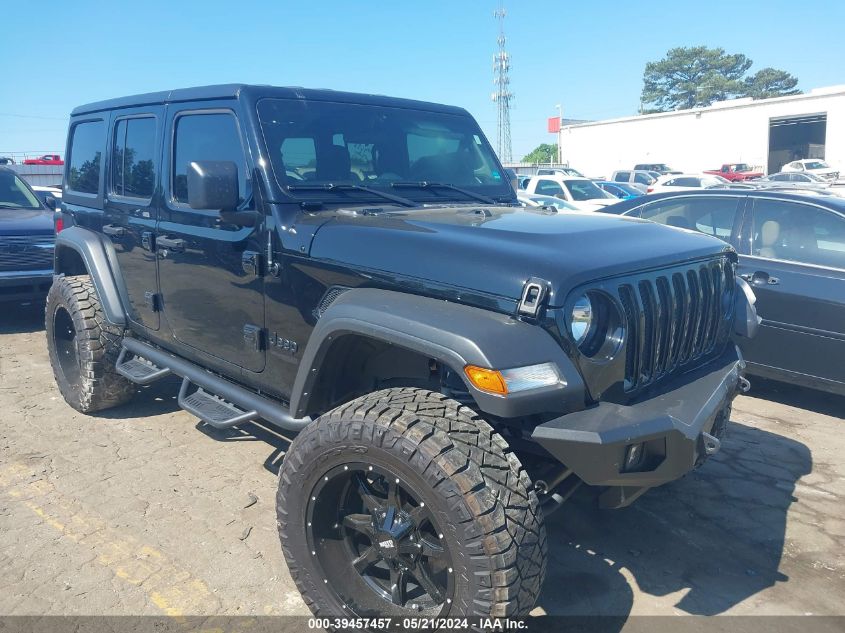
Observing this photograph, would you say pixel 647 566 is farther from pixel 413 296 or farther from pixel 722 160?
pixel 722 160

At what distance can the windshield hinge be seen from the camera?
240 centimetres

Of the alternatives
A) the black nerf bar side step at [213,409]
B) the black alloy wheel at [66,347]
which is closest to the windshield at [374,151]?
the black nerf bar side step at [213,409]

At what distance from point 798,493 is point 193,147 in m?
3.85

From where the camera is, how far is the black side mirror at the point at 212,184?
3170 mm

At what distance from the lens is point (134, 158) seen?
447 centimetres

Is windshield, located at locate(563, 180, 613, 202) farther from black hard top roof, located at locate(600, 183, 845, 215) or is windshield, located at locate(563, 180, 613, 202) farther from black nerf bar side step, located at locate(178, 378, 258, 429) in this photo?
black nerf bar side step, located at locate(178, 378, 258, 429)

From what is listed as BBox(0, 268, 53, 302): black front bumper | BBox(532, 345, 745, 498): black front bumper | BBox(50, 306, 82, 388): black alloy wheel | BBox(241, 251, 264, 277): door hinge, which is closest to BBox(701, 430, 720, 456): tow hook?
BBox(532, 345, 745, 498): black front bumper

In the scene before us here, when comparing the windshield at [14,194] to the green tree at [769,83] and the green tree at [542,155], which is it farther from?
the green tree at [769,83]

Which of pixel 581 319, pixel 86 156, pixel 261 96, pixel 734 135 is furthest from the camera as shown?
pixel 734 135

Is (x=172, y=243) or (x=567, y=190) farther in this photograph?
(x=567, y=190)

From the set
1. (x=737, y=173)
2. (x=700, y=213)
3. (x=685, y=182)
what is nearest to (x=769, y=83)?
(x=737, y=173)

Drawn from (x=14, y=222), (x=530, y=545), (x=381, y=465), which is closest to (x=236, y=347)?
(x=381, y=465)

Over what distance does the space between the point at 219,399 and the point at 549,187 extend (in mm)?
15657

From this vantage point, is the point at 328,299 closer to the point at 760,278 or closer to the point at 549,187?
the point at 760,278
